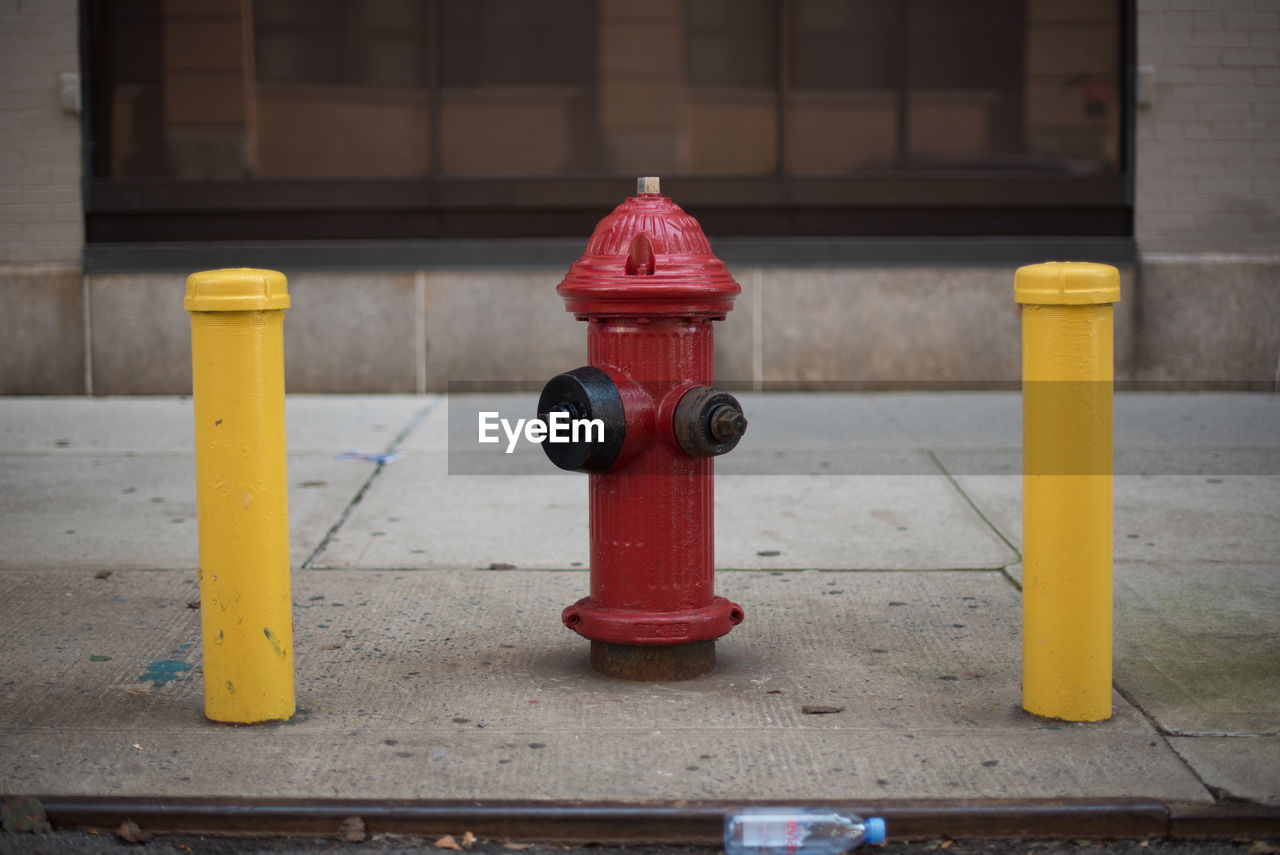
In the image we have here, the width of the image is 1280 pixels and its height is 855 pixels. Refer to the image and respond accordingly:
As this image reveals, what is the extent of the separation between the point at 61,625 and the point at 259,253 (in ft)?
16.9

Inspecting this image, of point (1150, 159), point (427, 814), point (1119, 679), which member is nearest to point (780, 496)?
point (1119, 679)

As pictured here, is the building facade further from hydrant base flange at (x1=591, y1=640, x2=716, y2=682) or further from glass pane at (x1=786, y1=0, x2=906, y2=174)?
hydrant base flange at (x1=591, y1=640, x2=716, y2=682)

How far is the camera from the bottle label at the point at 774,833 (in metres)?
3.00

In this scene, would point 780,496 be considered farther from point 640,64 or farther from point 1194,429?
point 640,64

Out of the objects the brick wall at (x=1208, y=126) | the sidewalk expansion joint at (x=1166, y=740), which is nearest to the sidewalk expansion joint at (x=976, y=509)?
the sidewalk expansion joint at (x=1166, y=740)

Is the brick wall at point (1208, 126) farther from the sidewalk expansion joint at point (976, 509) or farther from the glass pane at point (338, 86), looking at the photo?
the glass pane at point (338, 86)

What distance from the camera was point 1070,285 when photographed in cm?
340

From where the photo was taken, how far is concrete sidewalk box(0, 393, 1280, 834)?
3299mm

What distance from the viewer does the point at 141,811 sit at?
309cm

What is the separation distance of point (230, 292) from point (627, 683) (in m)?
1.47

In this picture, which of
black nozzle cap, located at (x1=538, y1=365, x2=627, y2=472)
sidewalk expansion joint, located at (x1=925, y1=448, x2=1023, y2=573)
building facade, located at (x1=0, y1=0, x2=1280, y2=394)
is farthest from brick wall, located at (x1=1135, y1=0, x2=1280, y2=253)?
black nozzle cap, located at (x1=538, y1=365, x2=627, y2=472)

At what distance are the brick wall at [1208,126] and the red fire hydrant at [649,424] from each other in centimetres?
622

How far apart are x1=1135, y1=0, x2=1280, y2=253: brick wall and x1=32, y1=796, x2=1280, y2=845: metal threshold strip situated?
6.77 meters

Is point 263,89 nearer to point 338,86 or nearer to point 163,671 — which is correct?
point 338,86
